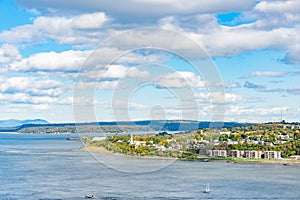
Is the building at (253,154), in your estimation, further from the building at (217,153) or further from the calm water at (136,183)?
the calm water at (136,183)

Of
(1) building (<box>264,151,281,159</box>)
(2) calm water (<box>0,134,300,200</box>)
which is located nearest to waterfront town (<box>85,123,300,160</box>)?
(1) building (<box>264,151,281,159</box>)

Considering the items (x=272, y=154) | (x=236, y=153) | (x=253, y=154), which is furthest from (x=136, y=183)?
(x=272, y=154)

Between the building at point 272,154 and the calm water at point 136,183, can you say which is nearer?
the calm water at point 136,183

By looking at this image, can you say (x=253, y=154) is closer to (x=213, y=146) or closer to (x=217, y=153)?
(x=217, y=153)

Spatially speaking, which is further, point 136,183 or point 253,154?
point 253,154

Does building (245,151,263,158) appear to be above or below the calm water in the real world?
above

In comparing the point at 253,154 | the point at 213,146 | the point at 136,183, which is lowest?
the point at 136,183

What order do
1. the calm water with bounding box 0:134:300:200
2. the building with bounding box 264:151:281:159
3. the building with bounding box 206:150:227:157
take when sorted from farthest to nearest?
the building with bounding box 206:150:227:157, the building with bounding box 264:151:281:159, the calm water with bounding box 0:134:300:200

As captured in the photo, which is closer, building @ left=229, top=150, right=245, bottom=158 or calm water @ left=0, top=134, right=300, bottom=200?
calm water @ left=0, top=134, right=300, bottom=200

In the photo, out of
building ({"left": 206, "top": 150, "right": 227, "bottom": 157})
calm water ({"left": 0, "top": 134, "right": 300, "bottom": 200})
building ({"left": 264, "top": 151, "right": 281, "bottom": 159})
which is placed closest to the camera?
calm water ({"left": 0, "top": 134, "right": 300, "bottom": 200})

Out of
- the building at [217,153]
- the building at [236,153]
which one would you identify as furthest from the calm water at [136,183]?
the building at [236,153]

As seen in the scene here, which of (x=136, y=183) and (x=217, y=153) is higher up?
(x=217, y=153)

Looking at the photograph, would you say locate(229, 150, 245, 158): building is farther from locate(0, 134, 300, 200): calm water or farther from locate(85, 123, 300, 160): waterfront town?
locate(0, 134, 300, 200): calm water
